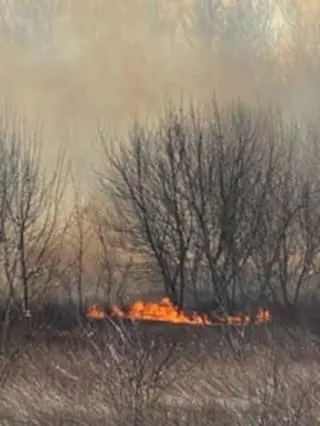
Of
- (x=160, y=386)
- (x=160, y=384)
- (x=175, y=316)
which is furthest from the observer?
(x=175, y=316)

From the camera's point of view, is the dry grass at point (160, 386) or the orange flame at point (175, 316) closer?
the dry grass at point (160, 386)

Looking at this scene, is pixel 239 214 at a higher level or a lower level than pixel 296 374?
higher

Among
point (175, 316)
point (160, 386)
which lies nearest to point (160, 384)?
point (160, 386)

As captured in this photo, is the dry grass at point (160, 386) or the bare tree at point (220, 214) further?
the bare tree at point (220, 214)

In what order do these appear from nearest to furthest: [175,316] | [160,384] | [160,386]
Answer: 1. [160,386]
2. [160,384]
3. [175,316]

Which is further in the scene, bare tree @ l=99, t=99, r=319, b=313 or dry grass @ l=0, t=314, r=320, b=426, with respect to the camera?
bare tree @ l=99, t=99, r=319, b=313

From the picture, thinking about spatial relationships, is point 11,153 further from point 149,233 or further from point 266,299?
point 266,299

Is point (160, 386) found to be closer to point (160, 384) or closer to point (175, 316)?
point (160, 384)

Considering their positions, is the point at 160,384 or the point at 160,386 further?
the point at 160,384

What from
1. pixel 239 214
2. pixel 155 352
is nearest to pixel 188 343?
pixel 155 352

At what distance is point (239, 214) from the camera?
2486 cm

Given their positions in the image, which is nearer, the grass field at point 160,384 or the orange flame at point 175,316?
the grass field at point 160,384

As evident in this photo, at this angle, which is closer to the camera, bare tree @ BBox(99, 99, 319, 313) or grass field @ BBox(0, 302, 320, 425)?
grass field @ BBox(0, 302, 320, 425)

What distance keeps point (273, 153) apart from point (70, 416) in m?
14.9
